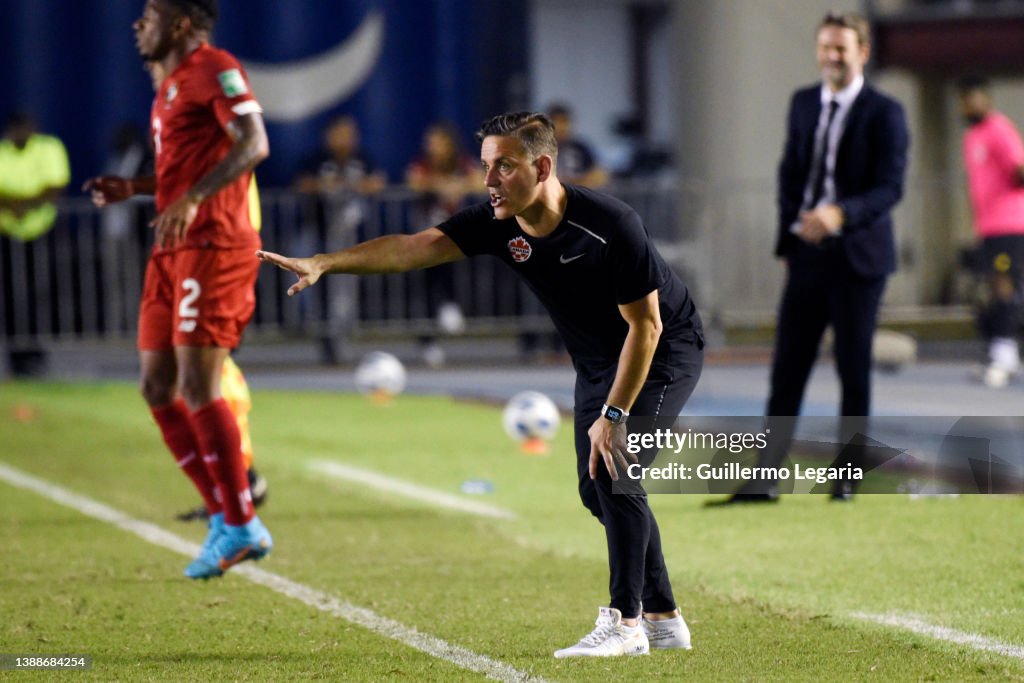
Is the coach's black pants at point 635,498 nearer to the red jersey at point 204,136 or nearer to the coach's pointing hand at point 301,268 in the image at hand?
the coach's pointing hand at point 301,268

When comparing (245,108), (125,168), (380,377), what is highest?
(245,108)

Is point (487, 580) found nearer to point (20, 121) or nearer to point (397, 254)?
point (397, 254)

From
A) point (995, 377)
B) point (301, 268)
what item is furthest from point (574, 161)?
point (301, 268)

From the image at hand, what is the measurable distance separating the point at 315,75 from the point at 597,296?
12.3 meters

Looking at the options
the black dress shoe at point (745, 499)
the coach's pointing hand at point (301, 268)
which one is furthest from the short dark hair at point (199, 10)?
the black dress shoe at point (745, 499)

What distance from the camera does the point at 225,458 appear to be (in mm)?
7051

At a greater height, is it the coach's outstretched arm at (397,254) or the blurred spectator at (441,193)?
the coach's outstretched arm at (397,254)

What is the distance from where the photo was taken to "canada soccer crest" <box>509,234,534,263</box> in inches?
214

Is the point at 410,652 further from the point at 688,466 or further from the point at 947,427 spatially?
the point at 947,427

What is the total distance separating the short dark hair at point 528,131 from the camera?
210 inches

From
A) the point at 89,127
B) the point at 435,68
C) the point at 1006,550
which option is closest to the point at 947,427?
the point at 1006,550

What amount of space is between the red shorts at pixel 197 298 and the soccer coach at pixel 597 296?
1625 millimetres

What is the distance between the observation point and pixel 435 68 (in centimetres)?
1759

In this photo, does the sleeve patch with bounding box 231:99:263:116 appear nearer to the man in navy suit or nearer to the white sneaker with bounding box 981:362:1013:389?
the man in navy suit
